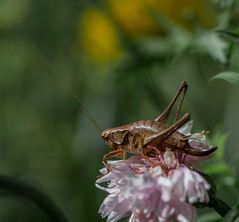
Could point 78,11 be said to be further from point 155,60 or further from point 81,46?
point 155,60

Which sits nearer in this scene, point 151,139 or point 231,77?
point 231,77

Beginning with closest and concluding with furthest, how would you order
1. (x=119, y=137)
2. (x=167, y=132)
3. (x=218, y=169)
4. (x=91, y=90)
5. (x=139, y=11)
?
(x=167, y=132) → (x=119, y=137) → (x=218, y=169) → (x=139, y=11) → (x=91, y=90)

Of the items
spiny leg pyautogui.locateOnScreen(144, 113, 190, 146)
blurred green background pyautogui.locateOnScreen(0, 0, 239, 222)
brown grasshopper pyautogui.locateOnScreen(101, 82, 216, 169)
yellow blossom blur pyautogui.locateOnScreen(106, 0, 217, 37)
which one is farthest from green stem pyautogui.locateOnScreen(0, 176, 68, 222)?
yellow blossom blur pyautogui.locateOnScreen(106, 0, 217, 37)

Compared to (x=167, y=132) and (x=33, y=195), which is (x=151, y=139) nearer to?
(x=167, y=132)

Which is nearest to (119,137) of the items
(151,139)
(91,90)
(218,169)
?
(151,139)

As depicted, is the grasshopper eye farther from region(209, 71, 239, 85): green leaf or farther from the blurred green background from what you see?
the blurred green background

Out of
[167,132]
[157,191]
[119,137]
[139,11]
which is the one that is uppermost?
[139,11]
